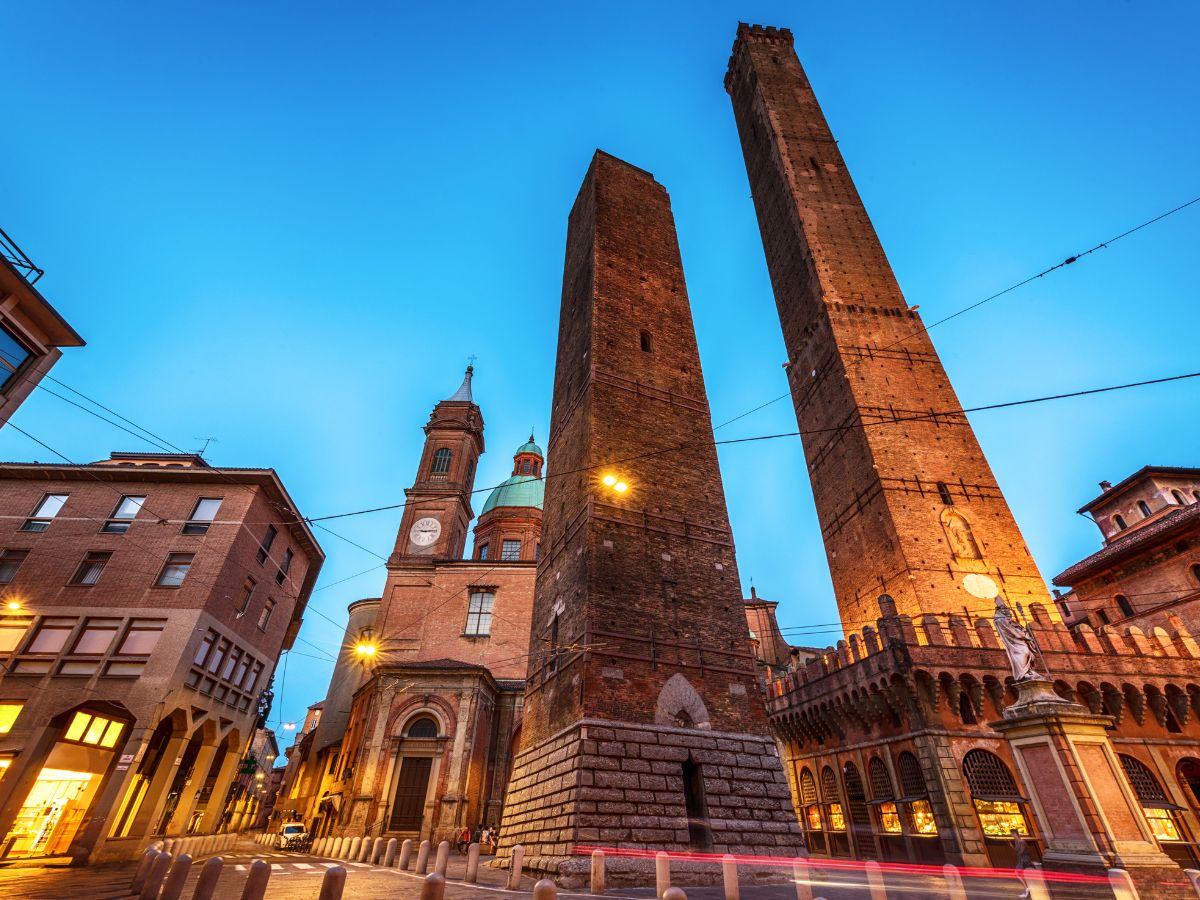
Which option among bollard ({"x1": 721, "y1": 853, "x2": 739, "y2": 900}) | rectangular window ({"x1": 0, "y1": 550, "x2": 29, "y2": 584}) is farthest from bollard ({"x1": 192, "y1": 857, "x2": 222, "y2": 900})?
rectangular window ({"x1": 0, "y1": 550, "x2": 29, "y2": 584})

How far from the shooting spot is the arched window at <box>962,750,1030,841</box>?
1526cm

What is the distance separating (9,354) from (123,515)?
1140 cm

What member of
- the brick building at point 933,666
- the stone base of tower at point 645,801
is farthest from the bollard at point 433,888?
the brick building at point 933,666

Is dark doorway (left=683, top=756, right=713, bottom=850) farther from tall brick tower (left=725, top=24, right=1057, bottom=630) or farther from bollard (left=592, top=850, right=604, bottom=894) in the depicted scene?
tall brick tower (left=725, top=24, right=1057, bottom=630)

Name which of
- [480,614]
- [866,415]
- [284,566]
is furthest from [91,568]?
[866,415]

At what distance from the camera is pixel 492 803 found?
24281mm

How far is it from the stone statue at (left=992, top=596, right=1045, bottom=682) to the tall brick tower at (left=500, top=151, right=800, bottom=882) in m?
6.06

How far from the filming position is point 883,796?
1789 centimetres

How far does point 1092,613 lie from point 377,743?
32168 mm

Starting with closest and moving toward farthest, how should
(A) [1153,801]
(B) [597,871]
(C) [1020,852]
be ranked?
(B) [597,871] < (C) [1020,852] < (A) [1153,801]

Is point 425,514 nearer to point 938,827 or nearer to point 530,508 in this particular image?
point 530,508

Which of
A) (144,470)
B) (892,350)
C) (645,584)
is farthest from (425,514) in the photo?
(892,350)

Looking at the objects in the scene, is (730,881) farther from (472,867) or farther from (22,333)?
(22,333)

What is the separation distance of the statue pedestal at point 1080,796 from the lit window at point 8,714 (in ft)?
89.8
